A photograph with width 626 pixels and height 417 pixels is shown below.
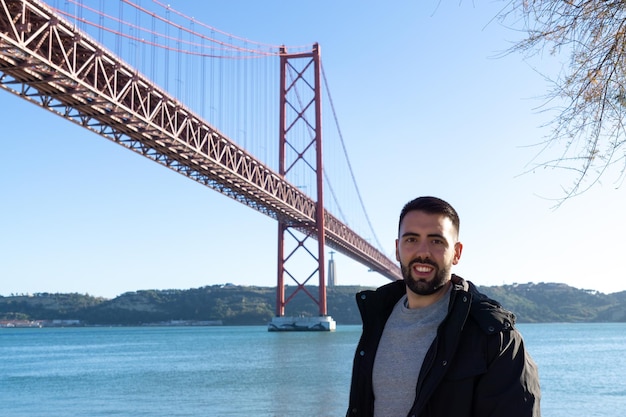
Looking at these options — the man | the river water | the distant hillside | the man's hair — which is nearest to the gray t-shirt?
the man

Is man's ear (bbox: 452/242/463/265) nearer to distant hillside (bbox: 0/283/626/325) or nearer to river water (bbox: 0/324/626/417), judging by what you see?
river water (bbox: 0/324/626/417)

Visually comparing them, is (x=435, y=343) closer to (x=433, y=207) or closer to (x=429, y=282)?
(x=429, y=282)

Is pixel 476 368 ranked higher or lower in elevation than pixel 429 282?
lower

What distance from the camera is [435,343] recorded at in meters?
2.05

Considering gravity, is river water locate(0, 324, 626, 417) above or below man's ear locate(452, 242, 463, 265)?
below

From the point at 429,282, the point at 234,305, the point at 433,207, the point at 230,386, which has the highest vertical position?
the point at 234,305

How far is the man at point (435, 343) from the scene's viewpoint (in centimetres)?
197

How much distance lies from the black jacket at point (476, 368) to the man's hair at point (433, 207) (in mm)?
187

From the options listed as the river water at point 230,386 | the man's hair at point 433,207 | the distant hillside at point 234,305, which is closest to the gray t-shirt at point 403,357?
the man's hair at point 433,207

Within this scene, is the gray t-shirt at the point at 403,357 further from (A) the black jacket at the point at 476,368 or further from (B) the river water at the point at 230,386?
(B) the river water at the point at 230,386

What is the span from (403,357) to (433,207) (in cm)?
37

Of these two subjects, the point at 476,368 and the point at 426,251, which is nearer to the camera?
the point at 476,368

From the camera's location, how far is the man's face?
85.4 inches

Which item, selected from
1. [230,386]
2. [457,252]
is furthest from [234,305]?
[457,252]
